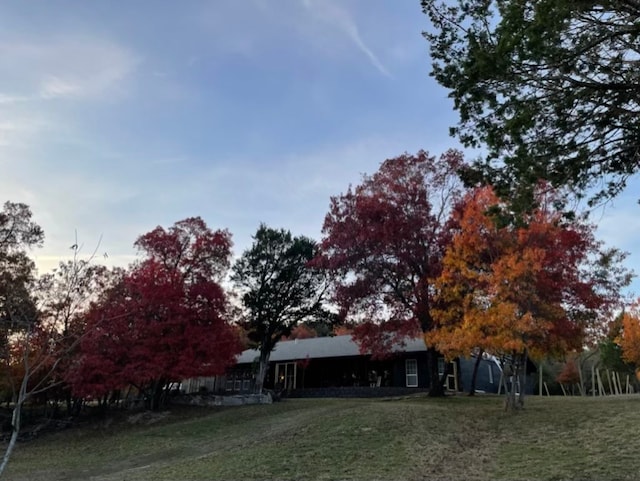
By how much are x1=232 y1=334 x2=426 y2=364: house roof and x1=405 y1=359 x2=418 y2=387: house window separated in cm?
105

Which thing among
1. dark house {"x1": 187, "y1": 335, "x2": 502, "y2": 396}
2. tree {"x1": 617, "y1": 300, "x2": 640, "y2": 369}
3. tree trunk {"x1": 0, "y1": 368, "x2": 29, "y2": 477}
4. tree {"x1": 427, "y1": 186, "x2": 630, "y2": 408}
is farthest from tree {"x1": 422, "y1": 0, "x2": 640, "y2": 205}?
tree {"x1": 617, "y1": 300, "x2": 640, "y2": 369}

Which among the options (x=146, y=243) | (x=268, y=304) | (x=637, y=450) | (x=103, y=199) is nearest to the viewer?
(x=637, y=450)

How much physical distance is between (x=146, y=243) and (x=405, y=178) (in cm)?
1230

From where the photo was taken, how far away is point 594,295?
1483 centimetres

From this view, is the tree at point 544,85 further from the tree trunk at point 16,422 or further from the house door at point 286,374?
the house door at point 286,374

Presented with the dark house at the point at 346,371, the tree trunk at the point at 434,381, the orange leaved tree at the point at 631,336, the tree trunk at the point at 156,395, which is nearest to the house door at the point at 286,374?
the dark house at the point at 346,371

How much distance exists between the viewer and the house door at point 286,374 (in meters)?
33.5

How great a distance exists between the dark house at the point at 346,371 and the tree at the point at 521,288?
11267 mm

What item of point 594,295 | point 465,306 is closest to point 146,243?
point 465,306

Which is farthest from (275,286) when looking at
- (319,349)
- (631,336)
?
(631,336)

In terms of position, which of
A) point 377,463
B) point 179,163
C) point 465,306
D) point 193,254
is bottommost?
point 377,463

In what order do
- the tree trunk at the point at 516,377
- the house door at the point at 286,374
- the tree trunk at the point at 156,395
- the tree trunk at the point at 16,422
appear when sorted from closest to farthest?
the tree trunk at the point at 16,422 → the tree trunk at the point at 516,377 → the tree trunk at the point at 156,395 → the house door at the point at 286,374

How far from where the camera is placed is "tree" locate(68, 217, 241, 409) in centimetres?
1862

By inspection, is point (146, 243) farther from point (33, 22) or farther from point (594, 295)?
Answer: point (594, 295)
